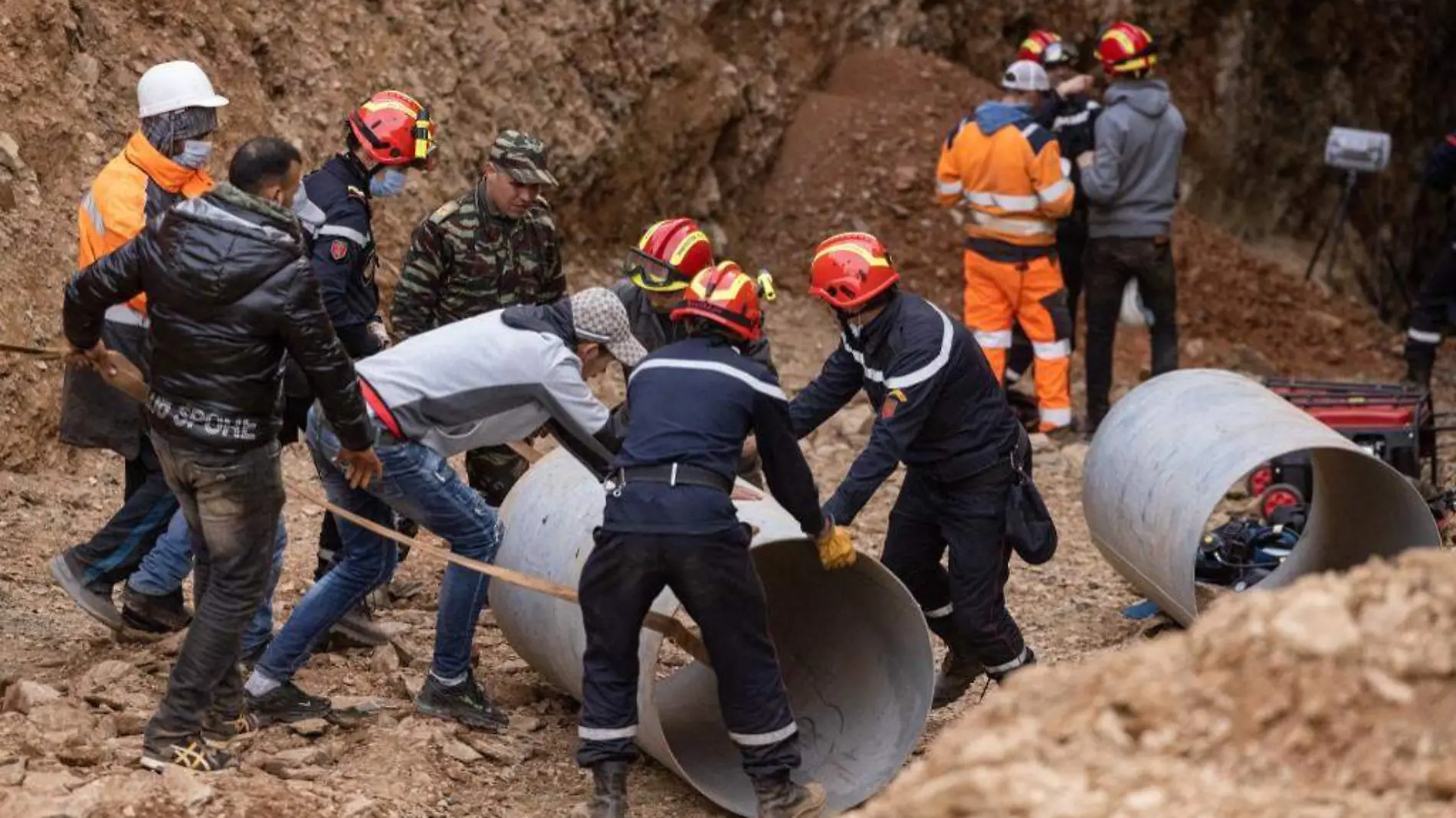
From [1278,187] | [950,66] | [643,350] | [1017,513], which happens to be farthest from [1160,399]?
[1278,187]

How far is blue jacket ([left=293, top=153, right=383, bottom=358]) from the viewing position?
771 centimetres

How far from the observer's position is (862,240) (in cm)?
715

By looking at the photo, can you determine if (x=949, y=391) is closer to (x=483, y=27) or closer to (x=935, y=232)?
(x=483, y=27)

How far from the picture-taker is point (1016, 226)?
37.6 feet

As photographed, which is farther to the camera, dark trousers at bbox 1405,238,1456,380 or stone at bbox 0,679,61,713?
dark trousers at bbox 1405,238,1456,380

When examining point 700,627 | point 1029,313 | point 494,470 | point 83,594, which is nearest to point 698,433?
point 700,627

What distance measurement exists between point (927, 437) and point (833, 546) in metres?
0.89

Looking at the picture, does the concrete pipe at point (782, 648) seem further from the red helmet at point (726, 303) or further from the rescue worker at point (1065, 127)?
the rescue worker at point (1065, 127)

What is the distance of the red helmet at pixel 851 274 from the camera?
702 cm

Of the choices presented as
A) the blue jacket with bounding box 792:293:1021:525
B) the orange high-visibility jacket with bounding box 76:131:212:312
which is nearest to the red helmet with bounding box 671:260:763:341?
the blue jacket with bounding box 792:293:1021:525

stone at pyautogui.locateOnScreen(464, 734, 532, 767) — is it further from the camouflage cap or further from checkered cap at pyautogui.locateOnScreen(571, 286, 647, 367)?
the camouflage cap

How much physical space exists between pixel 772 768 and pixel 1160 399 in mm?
2979

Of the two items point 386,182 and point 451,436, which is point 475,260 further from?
point 451,436

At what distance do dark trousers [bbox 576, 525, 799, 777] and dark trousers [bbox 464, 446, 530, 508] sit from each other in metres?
2.48
